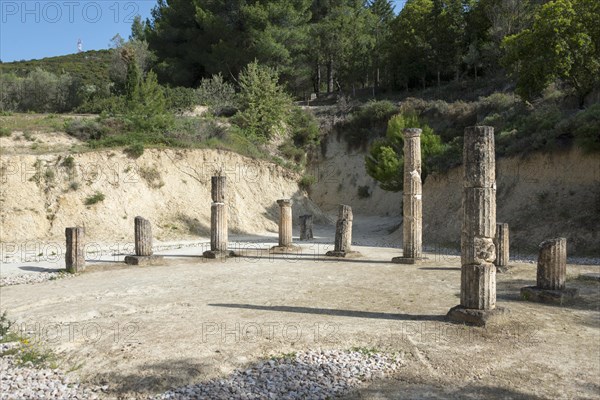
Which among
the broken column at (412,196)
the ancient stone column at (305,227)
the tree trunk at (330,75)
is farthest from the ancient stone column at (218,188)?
the tree trunk at (330,75)

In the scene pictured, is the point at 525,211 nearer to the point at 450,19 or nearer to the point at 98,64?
the point at 450,19

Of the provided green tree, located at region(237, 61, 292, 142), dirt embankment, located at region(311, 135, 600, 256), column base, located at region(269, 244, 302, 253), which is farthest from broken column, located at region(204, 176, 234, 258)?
green tree, located at region(237, 61, 292, 142)

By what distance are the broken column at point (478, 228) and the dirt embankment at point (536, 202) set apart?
10.3 meters

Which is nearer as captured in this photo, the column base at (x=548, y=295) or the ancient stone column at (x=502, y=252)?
the column base at (x=548, y=295)

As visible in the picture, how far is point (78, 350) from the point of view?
770cm

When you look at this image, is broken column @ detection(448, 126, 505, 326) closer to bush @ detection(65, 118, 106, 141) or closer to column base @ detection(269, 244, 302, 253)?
column base @ detection(269, 244, 302, 253)

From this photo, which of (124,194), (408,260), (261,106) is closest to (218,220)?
(408,260)

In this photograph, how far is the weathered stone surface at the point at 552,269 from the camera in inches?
424

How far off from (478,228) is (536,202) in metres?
13.0

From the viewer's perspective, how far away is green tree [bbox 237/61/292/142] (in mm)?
37781

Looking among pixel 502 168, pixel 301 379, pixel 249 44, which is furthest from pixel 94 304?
pixel 249 44

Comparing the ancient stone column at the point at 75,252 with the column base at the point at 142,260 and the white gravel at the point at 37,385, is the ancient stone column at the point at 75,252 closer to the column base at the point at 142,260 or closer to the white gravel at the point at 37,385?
the column base at the point at 142,260

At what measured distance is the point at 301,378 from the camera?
21.2 feet

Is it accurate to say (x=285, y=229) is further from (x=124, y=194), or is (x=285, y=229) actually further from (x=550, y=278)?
(x=550, y=278)
